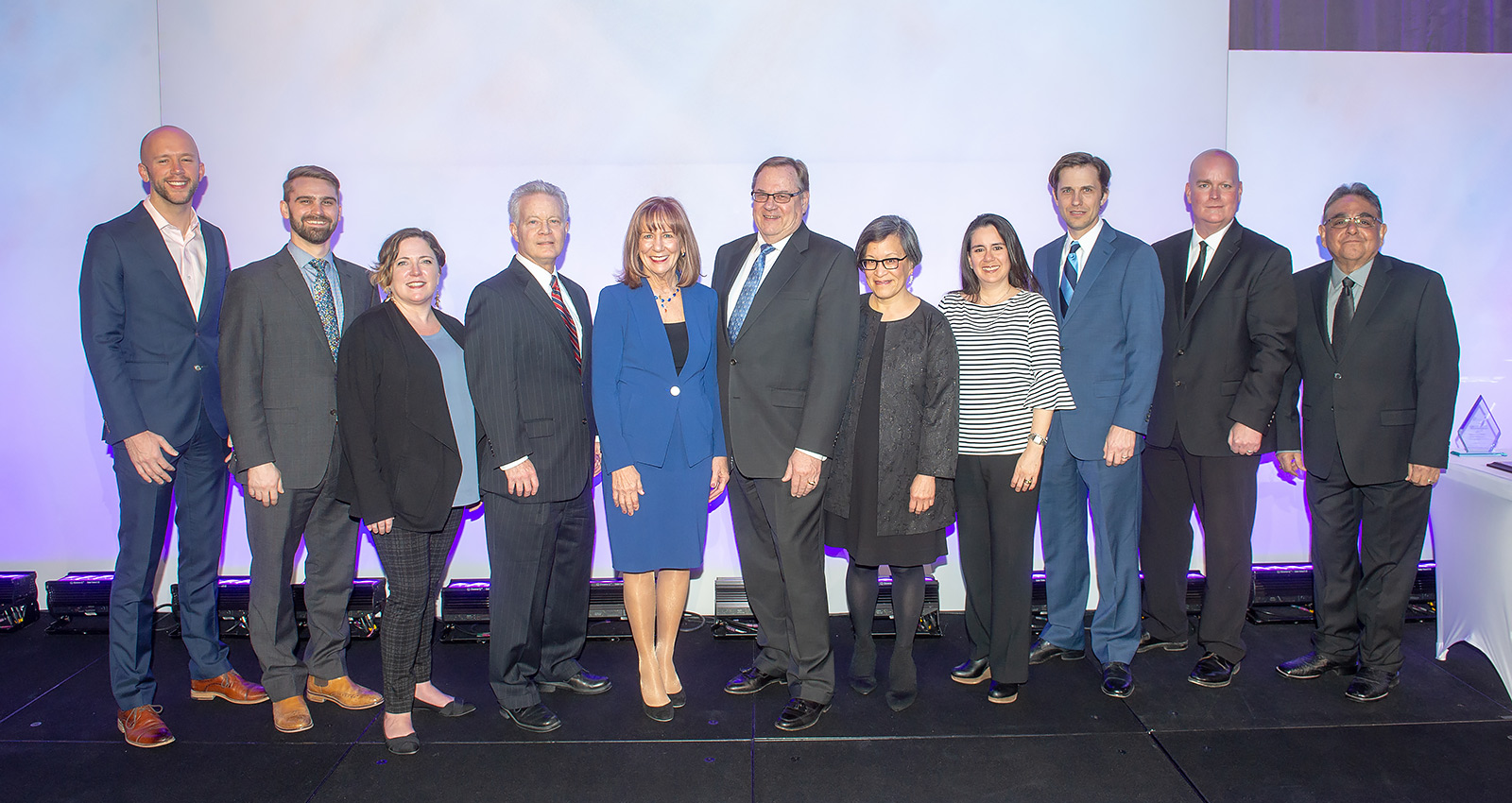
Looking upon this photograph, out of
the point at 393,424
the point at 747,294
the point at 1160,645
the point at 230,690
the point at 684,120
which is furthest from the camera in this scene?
the point at 684,120

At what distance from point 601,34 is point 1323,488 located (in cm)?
372

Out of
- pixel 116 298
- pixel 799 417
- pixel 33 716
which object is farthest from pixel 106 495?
pixel 799 417

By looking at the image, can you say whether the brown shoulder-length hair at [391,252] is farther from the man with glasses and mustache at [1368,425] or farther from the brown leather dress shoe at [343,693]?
the man with glasses and mustache at [1368,425]

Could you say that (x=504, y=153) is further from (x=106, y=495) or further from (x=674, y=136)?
(x=106, y=495)

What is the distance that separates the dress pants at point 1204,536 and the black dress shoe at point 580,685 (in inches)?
93.1

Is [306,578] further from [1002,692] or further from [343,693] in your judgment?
[1002,692]

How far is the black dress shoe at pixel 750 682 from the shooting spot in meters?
3.21

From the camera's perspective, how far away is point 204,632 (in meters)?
3.21

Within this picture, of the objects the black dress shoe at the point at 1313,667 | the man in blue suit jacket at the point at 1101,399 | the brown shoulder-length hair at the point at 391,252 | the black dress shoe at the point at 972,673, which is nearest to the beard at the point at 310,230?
the brown shoulder-length hair at the point at 391,252

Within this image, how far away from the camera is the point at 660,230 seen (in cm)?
284

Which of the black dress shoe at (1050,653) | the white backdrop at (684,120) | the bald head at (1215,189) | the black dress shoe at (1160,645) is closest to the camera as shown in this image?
the bald head at (1215,189)

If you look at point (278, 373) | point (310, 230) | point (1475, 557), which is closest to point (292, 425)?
point (278, 373)

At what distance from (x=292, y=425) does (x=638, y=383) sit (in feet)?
4.27

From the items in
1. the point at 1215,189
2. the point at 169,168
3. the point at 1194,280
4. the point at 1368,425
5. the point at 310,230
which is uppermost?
the point at 169,168
